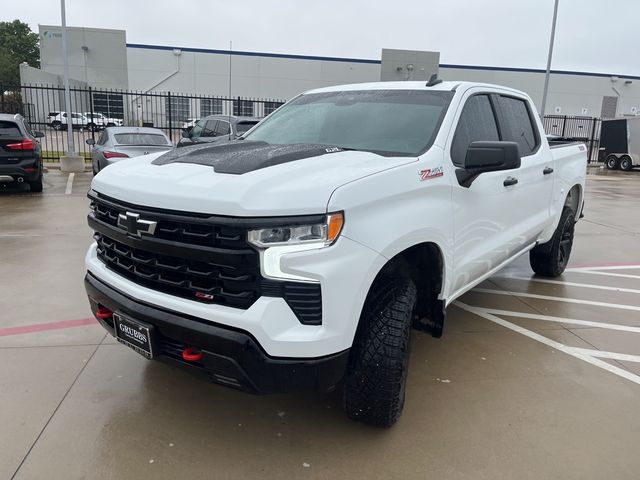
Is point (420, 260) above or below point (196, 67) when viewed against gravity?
below

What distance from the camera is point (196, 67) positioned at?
4141 centimetres

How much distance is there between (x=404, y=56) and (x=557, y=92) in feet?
45.5

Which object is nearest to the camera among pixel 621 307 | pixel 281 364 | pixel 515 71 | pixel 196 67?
pixel 281 364

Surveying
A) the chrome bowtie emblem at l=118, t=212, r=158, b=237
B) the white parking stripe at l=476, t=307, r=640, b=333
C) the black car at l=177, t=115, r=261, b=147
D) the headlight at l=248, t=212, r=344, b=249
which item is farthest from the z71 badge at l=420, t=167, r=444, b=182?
the black car at l=177, t=115, r=261, b=147

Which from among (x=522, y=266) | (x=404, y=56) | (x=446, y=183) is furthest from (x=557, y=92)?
(x=446, y=183)

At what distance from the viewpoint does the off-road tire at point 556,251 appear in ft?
18.6

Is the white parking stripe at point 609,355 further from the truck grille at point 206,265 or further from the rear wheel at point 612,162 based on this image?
the rear wheel at point 612,162

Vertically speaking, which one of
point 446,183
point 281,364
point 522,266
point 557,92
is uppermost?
point 557,92

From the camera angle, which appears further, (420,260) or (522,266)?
(522,266)

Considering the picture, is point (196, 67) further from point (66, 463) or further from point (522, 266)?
point (66, 463)

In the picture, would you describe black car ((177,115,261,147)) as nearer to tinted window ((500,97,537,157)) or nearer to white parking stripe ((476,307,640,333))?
tinted window ((500,97,537,157))

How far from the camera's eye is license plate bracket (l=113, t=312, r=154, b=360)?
8.45ft

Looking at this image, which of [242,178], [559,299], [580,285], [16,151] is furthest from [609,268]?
[16,151]

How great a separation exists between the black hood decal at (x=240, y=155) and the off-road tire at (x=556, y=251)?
3.46 meters
